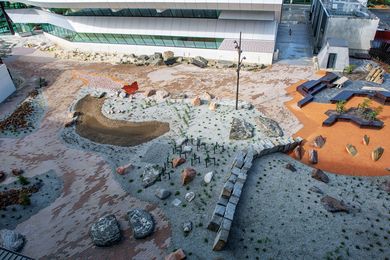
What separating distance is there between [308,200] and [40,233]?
15189 mm

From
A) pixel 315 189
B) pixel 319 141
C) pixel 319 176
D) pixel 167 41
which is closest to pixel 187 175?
pixel 315 189

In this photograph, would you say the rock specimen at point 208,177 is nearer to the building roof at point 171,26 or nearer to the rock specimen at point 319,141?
the rock specimen at point 319,141

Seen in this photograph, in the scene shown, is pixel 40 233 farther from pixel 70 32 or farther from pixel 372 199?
pixel 70 32

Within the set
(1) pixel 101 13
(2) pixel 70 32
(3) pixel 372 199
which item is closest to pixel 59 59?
(2) pixel 70 32

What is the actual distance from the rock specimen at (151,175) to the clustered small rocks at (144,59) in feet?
63.7

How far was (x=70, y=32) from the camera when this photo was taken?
43.2 metres

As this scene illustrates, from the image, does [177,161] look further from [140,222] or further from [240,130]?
[240,130]

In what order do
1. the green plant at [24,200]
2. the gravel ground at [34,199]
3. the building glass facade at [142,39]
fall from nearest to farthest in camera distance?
the gravel ground at [34,199]
the green plant at [24,200]
the building glass facade at [142,39]

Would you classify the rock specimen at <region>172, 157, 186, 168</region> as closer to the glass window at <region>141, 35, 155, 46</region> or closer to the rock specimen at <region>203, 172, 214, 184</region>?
the rock specimen at <region>203, 172, 214, 184</region>

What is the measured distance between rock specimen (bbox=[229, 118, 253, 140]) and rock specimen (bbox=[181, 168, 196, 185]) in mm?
5203

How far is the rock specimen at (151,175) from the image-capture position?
60.4 feet

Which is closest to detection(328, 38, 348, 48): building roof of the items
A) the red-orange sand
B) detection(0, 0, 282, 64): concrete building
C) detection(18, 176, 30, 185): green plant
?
detection(0, 0, 282, 64): concrete building

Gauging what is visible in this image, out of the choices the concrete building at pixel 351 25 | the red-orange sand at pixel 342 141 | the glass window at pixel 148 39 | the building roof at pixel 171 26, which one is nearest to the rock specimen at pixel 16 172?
the red-orange sand at pixel 342 141

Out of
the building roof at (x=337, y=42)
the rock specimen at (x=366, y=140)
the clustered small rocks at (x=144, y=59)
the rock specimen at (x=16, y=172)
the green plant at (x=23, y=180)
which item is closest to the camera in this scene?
the green plant at (x=23, y=180)
